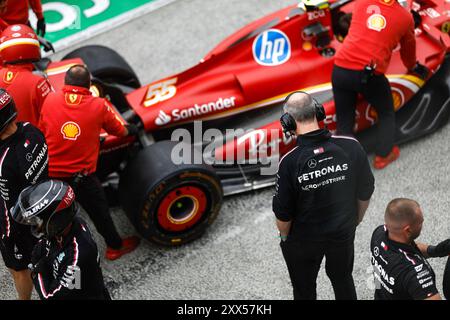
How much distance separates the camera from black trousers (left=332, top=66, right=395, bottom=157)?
5039mm

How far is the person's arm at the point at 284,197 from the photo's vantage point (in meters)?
3.48

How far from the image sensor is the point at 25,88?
4.63 meters

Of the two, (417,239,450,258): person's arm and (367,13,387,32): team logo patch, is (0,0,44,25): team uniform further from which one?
(417,239,450,258): person's arm

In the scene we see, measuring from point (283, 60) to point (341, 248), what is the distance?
2.24 meters

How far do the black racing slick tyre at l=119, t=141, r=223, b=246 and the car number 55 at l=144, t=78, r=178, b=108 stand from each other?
59 cm

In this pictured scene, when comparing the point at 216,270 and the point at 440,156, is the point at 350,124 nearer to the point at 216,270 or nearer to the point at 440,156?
the point at 440,156

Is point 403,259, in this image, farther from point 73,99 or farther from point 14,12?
point 14,12

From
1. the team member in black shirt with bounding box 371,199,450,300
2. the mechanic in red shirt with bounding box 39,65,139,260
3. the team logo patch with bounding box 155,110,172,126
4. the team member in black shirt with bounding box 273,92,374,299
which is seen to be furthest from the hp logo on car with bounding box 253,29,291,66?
the team member in black shirt with bounding box 371,199,450,300

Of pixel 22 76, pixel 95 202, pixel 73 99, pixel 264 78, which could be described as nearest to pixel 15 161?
pixel 73 99

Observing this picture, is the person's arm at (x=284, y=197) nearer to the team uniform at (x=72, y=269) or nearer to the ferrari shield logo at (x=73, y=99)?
the team uniform at (x=72, y=269)

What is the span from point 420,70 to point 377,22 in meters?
0.71

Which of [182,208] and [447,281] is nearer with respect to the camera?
[447,281]

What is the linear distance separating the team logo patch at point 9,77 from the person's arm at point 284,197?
2.22 meters

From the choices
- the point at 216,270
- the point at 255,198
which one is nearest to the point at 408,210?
the point at 216,270
